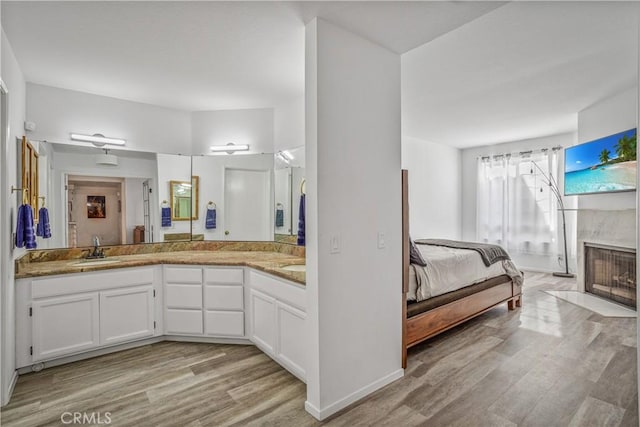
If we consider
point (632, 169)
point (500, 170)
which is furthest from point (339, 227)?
point (500, 170)

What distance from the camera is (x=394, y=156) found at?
2.45m

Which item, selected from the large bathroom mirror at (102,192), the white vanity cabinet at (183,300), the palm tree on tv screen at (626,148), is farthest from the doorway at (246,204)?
the palm tree on tv screen at (626,148)

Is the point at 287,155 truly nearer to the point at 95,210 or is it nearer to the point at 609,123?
the point at 95,210

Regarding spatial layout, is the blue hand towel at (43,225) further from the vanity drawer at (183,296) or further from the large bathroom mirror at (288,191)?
the large bathroom mirror at (288,191)

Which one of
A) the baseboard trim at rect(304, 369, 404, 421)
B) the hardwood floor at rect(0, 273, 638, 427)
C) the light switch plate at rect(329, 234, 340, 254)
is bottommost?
the hardwood floor at rect(0, 273, 638, 427)

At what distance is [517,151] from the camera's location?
650 cm

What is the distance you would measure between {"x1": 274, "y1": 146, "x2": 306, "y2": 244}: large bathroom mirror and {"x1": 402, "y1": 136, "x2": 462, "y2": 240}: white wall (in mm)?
3128

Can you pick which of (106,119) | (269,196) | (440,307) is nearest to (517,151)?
(440,307)

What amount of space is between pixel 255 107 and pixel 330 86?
6.82 feet

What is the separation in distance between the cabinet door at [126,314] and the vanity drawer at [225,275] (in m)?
0.56

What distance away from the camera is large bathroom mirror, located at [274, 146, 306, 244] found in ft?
11.4

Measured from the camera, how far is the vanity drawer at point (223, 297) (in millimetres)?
3041

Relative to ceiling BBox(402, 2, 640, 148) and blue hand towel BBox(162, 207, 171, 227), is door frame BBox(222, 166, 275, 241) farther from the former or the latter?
ceiling BBox(402, 2, 640, 148)

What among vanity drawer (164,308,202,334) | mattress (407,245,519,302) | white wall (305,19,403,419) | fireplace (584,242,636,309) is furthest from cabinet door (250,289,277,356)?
fireplace (584,242,636,309)
